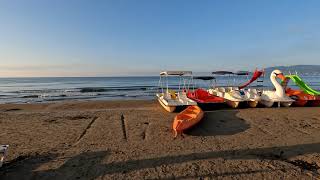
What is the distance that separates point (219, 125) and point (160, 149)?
4251mm

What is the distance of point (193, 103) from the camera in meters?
15.8

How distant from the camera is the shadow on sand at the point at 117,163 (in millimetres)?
6820

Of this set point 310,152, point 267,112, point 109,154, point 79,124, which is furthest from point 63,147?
point 267,112

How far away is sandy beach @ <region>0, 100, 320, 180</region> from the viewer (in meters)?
6.92

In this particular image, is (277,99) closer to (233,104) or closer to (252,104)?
(252,104)

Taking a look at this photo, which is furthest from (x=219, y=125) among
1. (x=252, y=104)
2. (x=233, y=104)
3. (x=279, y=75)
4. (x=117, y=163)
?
(x=279, y=75)

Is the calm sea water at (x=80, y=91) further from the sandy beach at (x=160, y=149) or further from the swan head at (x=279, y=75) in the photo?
the sandy beach at (x=160, y=149)

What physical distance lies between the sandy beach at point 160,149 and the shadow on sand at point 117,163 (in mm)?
22

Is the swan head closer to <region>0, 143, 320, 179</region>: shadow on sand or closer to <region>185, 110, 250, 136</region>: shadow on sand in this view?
<region>185, 110, 250, 136</region>: shadow on sand

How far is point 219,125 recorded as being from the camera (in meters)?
12.2

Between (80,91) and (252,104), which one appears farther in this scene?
(80,91)

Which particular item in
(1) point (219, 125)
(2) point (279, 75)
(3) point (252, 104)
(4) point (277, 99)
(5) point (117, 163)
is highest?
(2) point (279, 75)

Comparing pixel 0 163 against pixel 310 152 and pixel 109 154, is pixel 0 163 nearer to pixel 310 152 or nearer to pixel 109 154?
pixel 109 154

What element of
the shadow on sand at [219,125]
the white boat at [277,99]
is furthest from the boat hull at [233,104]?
the shadow on sand at [219,125]
